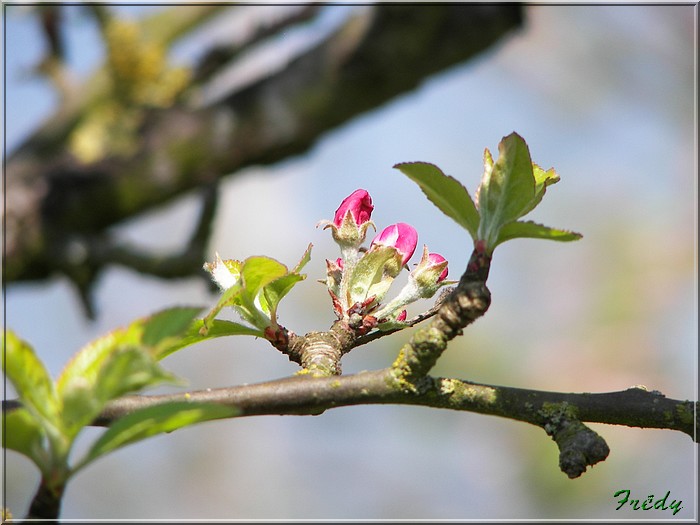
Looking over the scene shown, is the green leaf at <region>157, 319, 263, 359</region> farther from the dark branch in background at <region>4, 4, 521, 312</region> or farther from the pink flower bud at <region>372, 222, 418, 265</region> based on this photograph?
the dark branch in background at <region>4, 4, 521, 312</region>

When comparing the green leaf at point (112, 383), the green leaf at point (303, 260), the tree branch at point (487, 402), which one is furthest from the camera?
the green leaf at point (303, 260)

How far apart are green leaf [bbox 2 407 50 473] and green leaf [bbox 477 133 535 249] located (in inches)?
20.3

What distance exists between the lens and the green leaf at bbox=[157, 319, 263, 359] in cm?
98

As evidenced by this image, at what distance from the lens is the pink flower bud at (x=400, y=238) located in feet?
3.52

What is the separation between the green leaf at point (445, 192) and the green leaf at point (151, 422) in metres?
0.35

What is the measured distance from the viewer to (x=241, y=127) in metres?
3.27

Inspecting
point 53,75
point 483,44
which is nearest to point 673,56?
point 483,44

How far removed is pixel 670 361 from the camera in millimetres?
4602

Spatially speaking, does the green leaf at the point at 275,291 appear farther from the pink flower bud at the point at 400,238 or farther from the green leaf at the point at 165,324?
the green leaf at the point at 165,324

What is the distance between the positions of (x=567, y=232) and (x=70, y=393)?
1.80 feet

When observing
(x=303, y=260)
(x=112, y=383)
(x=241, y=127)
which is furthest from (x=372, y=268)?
(x=241, y=127)

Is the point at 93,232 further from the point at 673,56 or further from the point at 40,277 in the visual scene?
the point at 673,56

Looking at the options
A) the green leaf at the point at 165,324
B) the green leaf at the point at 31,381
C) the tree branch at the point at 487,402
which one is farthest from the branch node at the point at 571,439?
the green leaf at the point at 31,381

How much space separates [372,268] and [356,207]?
3.5 inches
